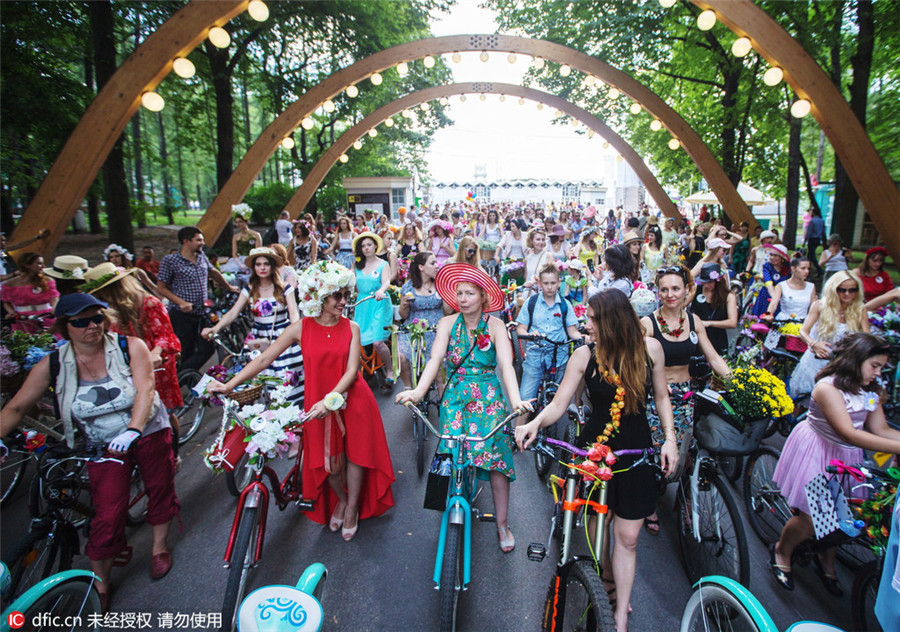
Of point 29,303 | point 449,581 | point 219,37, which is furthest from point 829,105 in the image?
point 29,303

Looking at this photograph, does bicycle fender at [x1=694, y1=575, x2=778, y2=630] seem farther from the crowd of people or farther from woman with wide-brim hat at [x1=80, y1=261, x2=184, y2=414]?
woman with wide-brim hat at [x1=80, y1=261, x2=184, y2=414]

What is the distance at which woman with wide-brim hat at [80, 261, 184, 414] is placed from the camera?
13.0ft

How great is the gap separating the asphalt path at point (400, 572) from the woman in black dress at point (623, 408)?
759 millimetres

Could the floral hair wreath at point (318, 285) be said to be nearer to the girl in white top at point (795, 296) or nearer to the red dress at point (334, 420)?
the red dress at point (334, 420)

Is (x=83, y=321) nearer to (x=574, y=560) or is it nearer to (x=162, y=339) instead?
(x=162, y=339)

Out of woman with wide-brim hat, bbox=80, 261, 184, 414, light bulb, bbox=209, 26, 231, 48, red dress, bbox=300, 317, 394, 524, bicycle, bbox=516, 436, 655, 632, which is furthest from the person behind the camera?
light bulb, bbox=209, 26, 231, 48

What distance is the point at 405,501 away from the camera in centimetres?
420

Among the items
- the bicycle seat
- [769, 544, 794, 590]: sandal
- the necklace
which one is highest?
the necklace

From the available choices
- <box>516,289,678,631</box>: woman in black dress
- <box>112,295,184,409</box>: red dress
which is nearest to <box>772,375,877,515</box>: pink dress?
<box>516,289,678,631</box>: woman in black dress

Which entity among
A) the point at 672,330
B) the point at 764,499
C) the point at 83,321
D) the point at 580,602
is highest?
the point at 83,321

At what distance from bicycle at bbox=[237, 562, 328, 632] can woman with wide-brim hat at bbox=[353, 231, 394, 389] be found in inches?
161

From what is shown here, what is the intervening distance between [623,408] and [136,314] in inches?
161

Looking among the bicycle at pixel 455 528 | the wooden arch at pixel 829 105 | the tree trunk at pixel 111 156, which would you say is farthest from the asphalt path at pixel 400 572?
the tree trunk at pixel 111 156

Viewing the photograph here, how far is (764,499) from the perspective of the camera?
3.73 m
